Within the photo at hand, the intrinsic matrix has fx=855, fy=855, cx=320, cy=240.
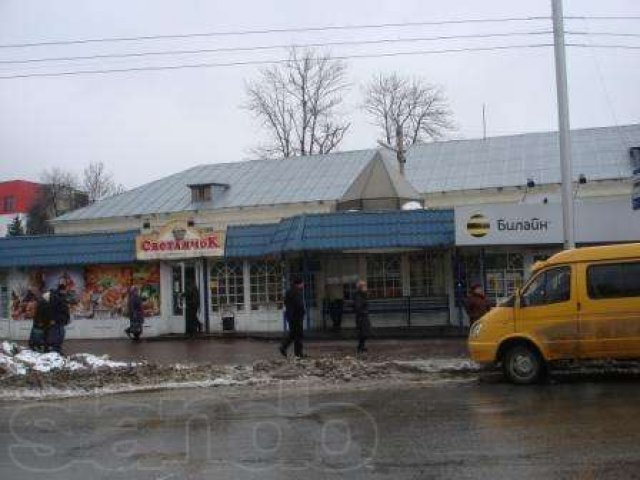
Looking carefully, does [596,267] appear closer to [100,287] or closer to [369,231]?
[369,231]

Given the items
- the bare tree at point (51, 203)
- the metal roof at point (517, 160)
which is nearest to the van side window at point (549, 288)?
the metal roof at point (517, 160)

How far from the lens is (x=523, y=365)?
14.0 m

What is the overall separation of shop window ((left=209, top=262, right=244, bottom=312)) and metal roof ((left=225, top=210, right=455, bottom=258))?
11.3ft

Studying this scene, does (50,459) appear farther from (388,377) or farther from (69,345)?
(69,345)

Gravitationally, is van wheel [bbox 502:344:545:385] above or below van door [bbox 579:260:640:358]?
below

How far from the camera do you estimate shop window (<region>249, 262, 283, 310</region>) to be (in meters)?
28.1

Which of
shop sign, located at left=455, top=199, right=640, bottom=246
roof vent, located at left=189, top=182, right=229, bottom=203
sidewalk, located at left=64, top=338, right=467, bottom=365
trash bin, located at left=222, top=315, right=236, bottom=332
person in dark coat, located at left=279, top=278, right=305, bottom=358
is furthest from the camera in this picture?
roof vent, located at left=189, top=182, right=229, bottom=203

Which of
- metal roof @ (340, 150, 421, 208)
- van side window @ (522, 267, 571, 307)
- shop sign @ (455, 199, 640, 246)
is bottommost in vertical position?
van side window @ (522, 267, 571, 307)

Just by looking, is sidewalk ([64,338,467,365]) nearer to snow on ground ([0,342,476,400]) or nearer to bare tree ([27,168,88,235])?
Answer: snow on ground ([0,342,476,400])

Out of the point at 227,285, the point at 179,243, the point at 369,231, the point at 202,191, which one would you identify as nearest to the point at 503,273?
the point at 369,231

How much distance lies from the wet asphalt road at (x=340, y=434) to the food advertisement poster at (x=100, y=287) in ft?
50.1

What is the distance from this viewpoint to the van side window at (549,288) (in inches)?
551

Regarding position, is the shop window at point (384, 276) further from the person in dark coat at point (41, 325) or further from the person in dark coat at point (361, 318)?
the person in dark coat at point (41, 325)

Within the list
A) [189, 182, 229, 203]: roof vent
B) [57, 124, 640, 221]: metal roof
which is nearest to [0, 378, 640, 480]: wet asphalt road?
[57, 124, 640, 221]: metal roof
